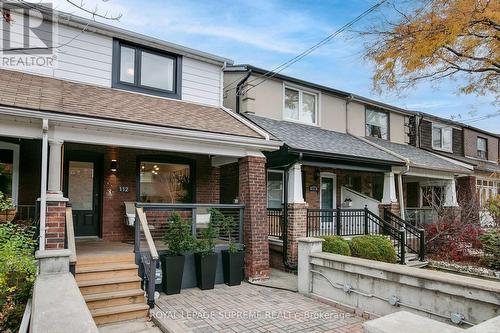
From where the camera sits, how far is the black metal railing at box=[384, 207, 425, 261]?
10641 millimetres

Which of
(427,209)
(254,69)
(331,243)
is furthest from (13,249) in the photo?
(427,209)

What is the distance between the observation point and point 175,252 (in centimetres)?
732

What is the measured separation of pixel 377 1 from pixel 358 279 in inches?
267

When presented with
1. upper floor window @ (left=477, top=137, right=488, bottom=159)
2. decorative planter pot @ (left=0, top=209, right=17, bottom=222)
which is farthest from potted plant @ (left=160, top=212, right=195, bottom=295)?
upper floor window @ (left=477, top=137, right=488, bottom=159)

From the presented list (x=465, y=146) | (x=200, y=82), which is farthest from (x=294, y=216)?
(x=465, y=146)

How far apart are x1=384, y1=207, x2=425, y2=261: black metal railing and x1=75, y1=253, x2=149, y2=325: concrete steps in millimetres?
8199

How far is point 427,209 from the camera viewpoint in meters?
13.7

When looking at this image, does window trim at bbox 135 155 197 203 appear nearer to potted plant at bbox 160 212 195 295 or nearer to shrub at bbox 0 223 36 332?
potted plant at bbox 160 212 195 295

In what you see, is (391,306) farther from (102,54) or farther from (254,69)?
(102,54)

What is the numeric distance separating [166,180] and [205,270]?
3.50 metres

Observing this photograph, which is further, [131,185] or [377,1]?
[131,185]

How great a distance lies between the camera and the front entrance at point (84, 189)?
899 cm

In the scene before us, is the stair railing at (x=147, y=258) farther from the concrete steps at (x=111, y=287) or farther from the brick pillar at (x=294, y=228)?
the brick pillar at (x=294, y=228)

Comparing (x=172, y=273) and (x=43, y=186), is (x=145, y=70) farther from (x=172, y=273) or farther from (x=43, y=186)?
(x=172, y=273)
